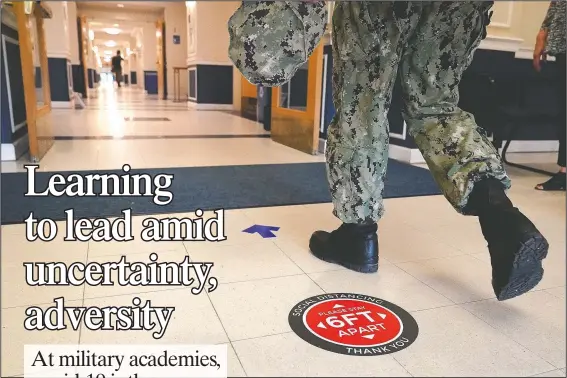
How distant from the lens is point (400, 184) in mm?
2350

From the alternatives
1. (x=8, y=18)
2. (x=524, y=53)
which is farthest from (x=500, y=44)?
(x=8, y=18)

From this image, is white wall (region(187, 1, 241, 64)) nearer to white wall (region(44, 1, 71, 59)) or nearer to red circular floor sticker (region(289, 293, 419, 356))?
white wall (region(44, 1, 71, 59))

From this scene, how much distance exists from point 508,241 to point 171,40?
11.4 m

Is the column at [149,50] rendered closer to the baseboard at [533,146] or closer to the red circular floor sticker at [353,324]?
the baseboard at [533,146]

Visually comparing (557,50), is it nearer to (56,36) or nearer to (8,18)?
(8,18)

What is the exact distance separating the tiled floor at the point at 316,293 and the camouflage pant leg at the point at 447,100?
0.27 m

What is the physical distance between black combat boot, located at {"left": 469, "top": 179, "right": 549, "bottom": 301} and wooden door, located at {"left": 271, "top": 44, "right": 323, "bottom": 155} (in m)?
2.06

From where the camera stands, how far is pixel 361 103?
1.13 m

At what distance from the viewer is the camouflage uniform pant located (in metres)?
1.01

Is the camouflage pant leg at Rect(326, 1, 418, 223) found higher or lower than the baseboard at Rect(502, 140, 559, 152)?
higher

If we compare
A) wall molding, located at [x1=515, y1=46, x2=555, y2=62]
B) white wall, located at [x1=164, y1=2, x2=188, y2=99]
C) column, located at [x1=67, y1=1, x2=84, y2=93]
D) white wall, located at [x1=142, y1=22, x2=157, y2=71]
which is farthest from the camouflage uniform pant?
white wall, located at [x1=142, y1=22, x2=157, y2=71]

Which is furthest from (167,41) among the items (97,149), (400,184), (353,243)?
(353,243)

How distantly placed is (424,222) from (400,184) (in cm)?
63

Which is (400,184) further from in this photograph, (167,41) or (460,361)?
(167,41)
